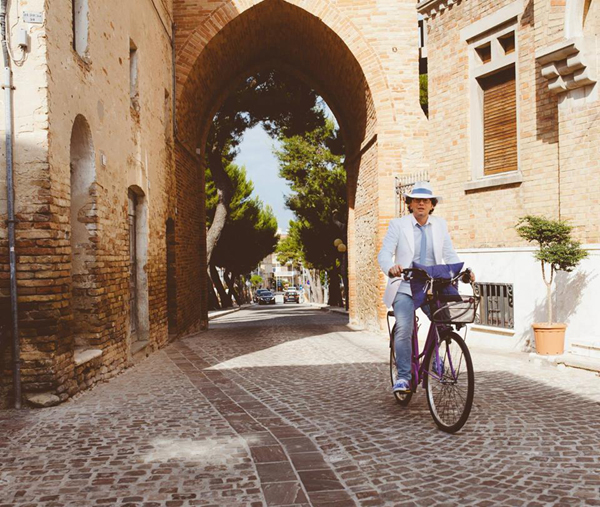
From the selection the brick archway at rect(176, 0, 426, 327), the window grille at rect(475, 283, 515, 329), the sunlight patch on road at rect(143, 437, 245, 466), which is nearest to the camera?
the sunlight patch on road at rect(143, 437, 245, 466)

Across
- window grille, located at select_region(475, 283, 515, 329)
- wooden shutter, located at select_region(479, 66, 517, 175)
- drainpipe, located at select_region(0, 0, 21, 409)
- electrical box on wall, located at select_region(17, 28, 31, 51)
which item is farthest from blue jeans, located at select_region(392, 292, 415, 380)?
wooden shutter, located at select_region(479, 66, 517, 175)

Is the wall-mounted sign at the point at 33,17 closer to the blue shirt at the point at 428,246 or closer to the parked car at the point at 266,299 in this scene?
the blue shirt at the point at 428,246

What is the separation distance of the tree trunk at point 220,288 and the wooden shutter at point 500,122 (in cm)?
2428

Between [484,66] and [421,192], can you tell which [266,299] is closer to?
[484,66]

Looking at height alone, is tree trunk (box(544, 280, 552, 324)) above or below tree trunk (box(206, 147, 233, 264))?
below

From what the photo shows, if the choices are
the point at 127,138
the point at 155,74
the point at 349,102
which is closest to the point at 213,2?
the point at 155,74

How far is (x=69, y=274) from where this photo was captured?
6270 millimetres

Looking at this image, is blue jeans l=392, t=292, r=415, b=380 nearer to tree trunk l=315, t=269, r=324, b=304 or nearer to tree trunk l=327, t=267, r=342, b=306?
tree trunk l=327, t=267, r=342, b=306

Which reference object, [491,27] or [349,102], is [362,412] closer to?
[491,27]

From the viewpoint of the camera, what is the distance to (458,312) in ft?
15.2

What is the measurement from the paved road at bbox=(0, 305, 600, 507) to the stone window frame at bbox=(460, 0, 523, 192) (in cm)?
418

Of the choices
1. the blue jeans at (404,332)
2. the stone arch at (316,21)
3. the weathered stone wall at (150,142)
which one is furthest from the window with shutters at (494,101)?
the blue jeans at (404,332)

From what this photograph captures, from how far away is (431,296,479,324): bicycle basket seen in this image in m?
4.60

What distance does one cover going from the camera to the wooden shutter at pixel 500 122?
Answer: 10.4 meters
